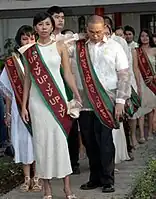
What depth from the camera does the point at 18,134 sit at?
5887 millimetres

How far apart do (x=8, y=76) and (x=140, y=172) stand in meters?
1.86

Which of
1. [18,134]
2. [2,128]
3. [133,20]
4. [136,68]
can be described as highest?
[133,20]

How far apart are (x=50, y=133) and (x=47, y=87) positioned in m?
0.41

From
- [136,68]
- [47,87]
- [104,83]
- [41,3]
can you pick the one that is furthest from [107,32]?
[41,3]

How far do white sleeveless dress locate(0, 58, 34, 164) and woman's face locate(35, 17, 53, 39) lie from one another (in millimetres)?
663

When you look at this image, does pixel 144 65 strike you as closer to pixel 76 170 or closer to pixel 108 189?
pixel 76 170

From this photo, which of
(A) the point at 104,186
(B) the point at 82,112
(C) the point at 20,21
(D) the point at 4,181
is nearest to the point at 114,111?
(B) the point at 82,112

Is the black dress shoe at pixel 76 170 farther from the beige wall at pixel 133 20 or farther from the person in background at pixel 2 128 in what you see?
the beige wall at pixel 133 20

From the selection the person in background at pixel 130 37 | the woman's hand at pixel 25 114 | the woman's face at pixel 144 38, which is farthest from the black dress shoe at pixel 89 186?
the woman's face at pixel 144 38

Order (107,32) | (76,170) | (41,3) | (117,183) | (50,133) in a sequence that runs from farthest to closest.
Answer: (41,3) < (76,170) < (117,183) < (107,32) < (50,133)

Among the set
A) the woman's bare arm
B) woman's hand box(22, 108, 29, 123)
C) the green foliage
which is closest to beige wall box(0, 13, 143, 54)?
the woman's bare arm

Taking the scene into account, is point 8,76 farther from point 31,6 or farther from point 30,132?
point 31,6

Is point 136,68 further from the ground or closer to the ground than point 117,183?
further from the ground

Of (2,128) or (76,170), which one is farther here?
(2,128)
